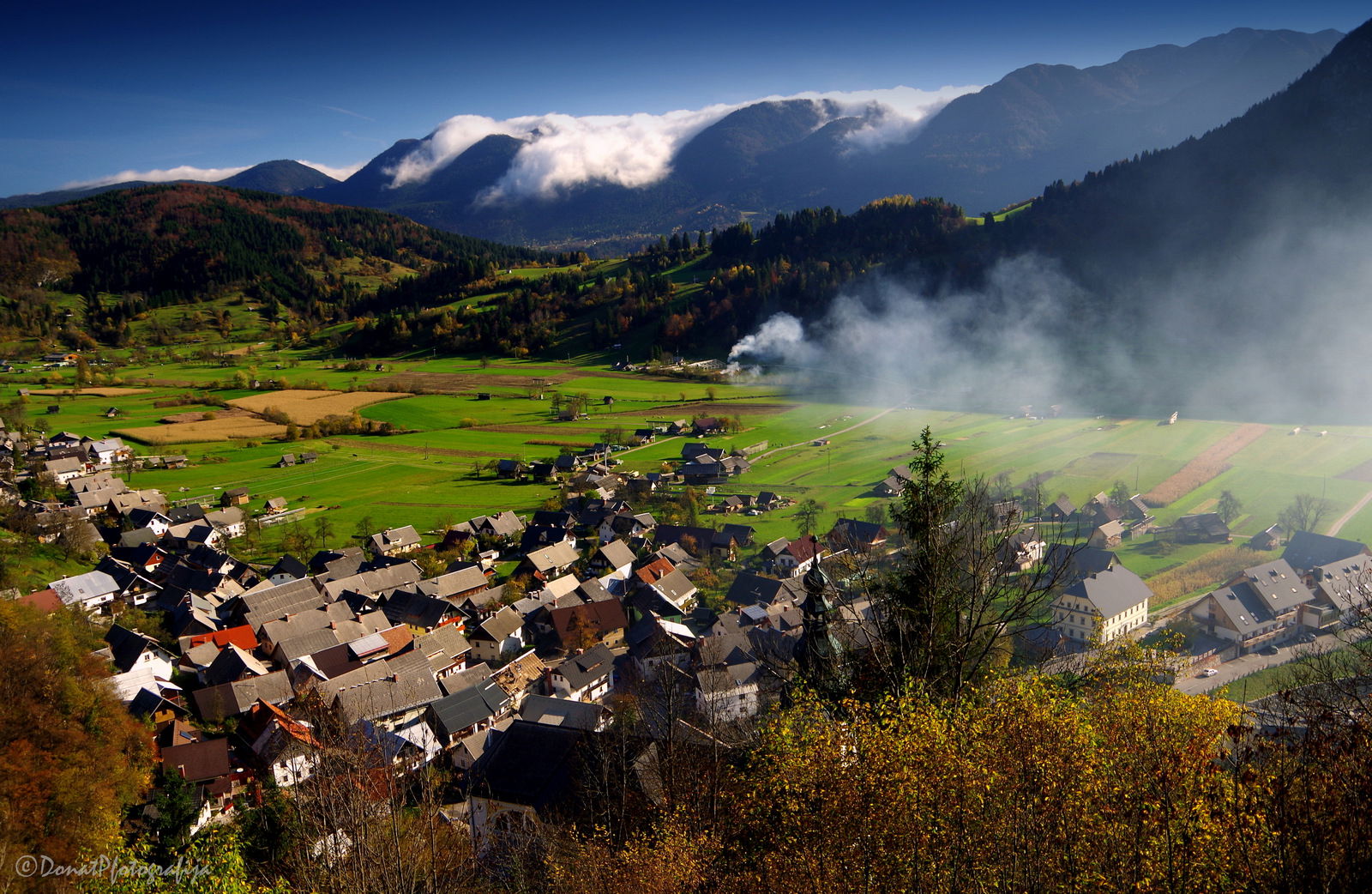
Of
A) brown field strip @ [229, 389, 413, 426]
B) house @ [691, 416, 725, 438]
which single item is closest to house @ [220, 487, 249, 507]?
brown field strip @ [229, 389, 413, 426]

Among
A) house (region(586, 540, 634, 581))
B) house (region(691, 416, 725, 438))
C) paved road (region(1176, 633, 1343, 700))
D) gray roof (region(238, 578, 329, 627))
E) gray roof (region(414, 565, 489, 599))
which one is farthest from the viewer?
house (region(691, 416, 725, 438))

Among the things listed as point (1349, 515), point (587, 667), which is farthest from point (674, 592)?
point (1349, 515)

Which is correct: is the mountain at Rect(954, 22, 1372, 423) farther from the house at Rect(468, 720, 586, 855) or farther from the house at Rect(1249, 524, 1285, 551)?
the house at Rect(468, 720, 586, 855)

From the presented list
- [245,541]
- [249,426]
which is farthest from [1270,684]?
[249,426]

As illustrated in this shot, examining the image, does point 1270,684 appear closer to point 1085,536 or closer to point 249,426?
point 1085,536

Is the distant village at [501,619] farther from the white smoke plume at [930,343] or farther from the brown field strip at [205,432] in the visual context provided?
the white smoke plume at [930,343]

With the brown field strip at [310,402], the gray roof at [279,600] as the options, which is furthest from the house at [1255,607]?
the brown field strip at [310,402]
